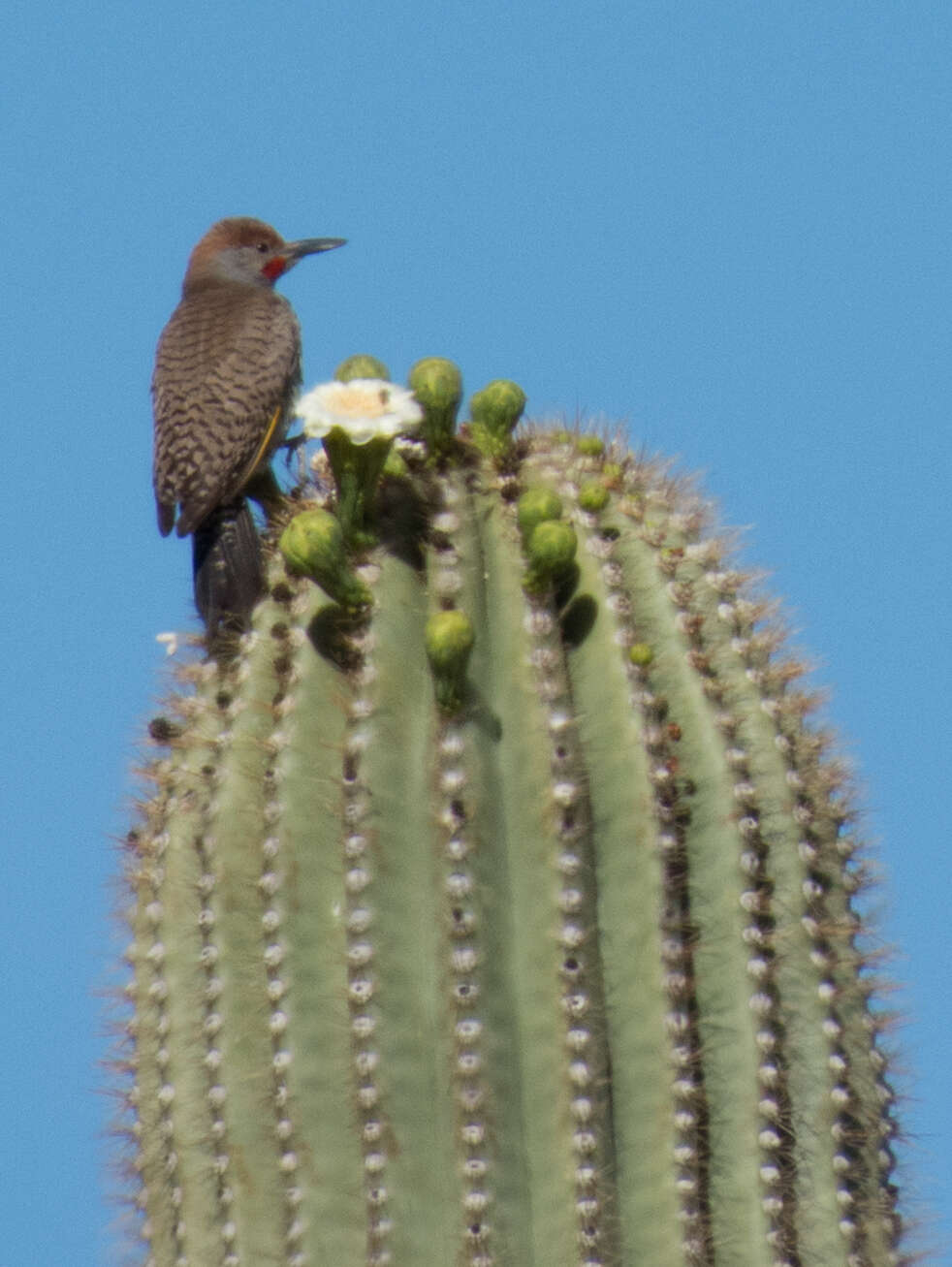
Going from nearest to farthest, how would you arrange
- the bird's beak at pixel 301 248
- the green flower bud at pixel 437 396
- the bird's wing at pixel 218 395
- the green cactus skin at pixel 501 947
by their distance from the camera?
the green cactus skin at pixel 501 947 < the green flower bud at pixel 437 396 < the bird's wing at pixel 218 395 < the bird's beak at pixel 301 248

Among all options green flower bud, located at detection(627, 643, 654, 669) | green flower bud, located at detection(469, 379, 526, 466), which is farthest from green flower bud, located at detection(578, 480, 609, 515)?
green flower bud, located at detection(627, 643, 654, 669)

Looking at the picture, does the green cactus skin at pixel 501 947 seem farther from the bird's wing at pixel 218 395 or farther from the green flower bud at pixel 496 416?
the bird's wing at pixel 218 395

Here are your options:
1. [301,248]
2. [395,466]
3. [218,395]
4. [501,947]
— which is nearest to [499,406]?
[395,466]

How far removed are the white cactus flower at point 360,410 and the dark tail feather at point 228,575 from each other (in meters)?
0.31

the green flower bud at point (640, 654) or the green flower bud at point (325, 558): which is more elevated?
the green flower bud at point (325, 558)

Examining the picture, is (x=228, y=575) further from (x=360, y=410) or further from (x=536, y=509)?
(x=536, y=509)

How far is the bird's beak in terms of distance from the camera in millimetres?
4871

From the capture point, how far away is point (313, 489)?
2904mm

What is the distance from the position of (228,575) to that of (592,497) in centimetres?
61

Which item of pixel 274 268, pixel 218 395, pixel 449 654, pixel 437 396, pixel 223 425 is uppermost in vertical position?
pixel 274 268

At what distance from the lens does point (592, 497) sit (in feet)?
9.04

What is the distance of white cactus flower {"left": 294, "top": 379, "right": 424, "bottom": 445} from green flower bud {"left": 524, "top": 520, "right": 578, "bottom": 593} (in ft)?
0.85

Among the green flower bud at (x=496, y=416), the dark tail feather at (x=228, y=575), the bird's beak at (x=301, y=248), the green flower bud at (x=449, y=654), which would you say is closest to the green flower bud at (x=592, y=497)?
the green flower bud at (x=496, y=416)

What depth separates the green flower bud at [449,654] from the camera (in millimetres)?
2428
